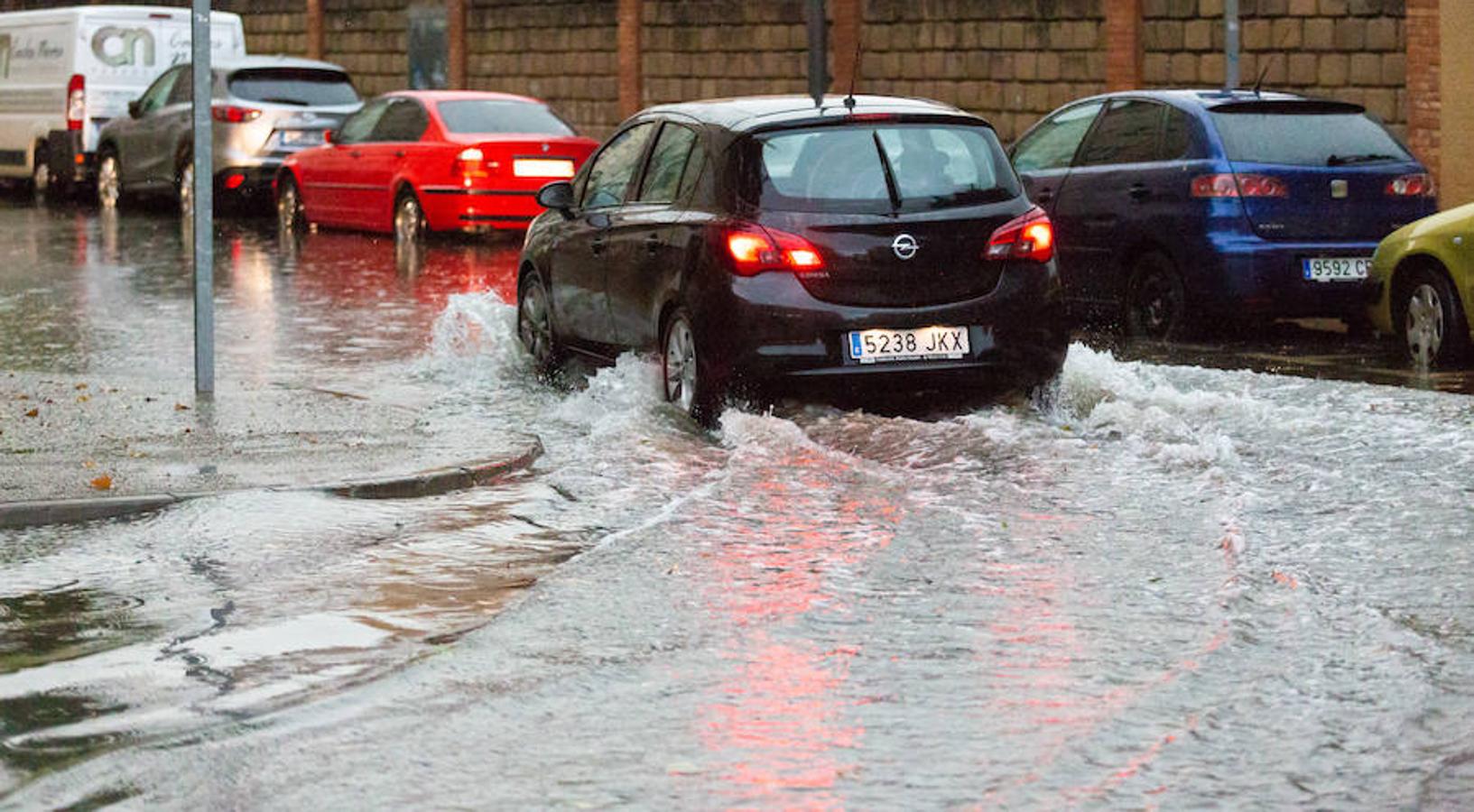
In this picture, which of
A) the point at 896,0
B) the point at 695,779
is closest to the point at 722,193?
the point at 695,779

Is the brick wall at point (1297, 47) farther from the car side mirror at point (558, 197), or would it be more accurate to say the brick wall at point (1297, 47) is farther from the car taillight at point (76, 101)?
the car taillight at point (76, 101)

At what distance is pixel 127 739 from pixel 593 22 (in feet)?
102

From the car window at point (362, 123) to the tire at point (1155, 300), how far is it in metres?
12.0

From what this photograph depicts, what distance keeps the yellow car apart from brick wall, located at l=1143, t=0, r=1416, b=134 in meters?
8.62

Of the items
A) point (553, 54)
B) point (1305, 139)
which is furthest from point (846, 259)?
point (553, 54)

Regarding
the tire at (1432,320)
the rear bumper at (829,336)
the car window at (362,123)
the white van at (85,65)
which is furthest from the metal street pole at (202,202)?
the white van at (85,65)

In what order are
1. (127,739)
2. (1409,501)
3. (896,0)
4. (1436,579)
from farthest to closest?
(896,0) → (1409,501) → (1436,579) → (127,739)

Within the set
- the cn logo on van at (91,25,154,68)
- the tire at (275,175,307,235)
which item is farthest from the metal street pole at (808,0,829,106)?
the cn logo on van at (91,25,154,68)

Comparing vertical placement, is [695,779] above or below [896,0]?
below

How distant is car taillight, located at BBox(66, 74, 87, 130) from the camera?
32.6 m

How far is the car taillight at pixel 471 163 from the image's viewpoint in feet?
80.4

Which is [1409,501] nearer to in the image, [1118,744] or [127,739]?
[1118,744]

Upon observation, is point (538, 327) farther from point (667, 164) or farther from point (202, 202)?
point (202, 202)

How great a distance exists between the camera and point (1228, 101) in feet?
52.3
